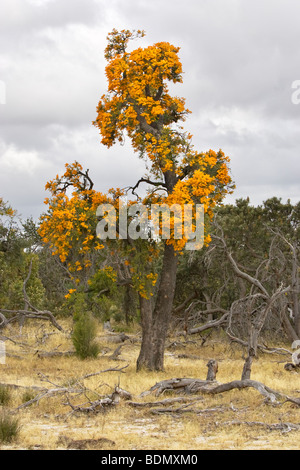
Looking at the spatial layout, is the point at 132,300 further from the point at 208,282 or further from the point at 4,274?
the point at 4,274

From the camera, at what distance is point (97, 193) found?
54.1 feet

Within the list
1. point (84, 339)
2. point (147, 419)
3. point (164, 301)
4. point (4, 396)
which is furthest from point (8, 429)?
point (84, 339)

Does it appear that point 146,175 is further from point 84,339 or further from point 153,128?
point 84,339

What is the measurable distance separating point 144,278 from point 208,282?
1065 cm

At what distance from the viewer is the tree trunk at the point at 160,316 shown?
16.8m

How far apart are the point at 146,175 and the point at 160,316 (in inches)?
162

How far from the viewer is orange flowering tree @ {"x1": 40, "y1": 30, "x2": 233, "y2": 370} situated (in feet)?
51.1

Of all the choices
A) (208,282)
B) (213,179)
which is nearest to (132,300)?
(208,282)

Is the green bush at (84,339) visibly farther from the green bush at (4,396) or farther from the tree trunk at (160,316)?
the green bush at (4,396)

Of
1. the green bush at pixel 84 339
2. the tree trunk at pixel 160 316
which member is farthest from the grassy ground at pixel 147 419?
the green bush at pixel 84 339

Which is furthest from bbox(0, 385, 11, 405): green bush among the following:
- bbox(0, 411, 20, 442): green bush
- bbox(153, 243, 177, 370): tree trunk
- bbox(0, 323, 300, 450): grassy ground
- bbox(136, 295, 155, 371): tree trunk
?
bbox(153, 243, 177, 370): tree trunk

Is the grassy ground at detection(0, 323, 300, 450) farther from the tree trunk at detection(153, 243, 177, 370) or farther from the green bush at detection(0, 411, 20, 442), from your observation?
the tree trunk at detection(153, 243, 177, 370)

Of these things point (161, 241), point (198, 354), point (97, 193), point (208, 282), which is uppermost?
point (97, 193)
